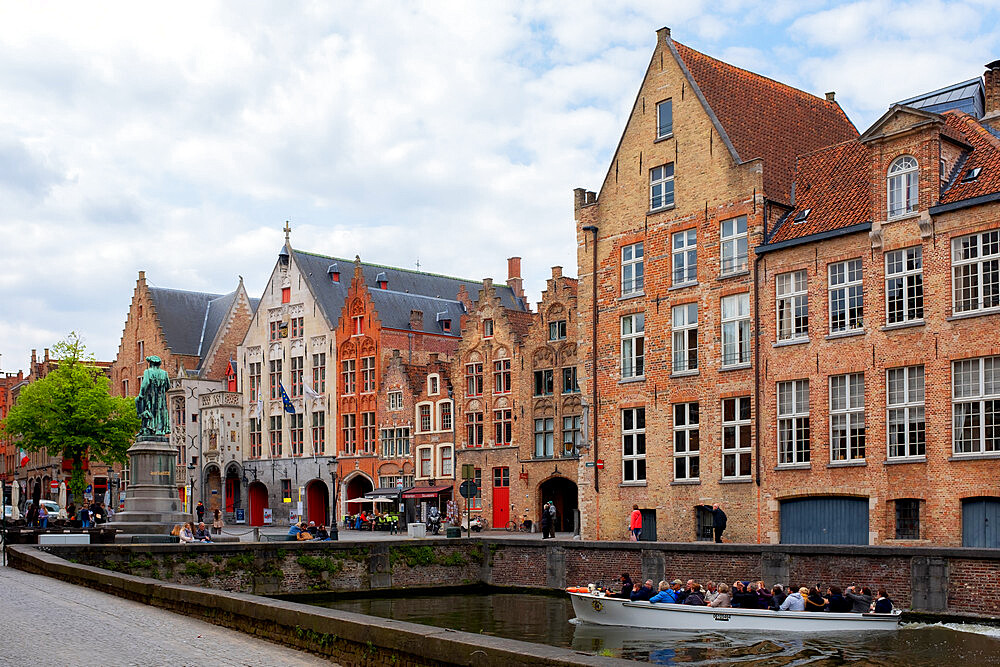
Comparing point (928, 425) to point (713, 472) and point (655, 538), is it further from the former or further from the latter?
point (655, 538)

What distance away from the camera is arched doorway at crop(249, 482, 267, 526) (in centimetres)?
6639

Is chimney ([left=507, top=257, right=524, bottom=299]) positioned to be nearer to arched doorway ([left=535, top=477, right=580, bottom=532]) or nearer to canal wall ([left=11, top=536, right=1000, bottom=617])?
arched doorway ([left=535, top=477, right=580, bottom=532])

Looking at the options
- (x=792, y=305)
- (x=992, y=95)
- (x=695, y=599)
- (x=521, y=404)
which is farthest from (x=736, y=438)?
(x=521, y=404)

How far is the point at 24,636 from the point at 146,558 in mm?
14935

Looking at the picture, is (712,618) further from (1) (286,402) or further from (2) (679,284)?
(1) (286,402)

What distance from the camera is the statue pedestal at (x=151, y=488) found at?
35438 millimetres

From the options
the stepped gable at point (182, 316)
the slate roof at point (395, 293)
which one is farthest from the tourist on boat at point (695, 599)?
the stepped gable at point (182, 316)

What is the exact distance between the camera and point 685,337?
116 feet

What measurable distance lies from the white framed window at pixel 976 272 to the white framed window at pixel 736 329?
259 inches

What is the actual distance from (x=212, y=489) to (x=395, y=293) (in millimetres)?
16913

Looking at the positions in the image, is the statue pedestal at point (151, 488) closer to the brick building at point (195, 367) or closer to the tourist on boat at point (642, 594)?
the tourist on boat at point (642, 594)

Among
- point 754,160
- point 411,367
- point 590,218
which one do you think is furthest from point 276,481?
point 754,160

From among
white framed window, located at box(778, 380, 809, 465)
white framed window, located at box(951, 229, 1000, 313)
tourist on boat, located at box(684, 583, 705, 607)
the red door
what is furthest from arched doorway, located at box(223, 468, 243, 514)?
white framed window, located at box(951, 229, 1000, 313)

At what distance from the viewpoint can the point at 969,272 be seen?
92.6 ft
